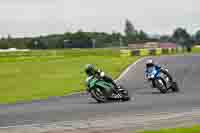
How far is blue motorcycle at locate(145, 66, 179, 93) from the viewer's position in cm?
2303

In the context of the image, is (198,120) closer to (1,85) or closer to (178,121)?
(178,121)

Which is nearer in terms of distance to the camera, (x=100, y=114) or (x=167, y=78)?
(x=100, y=114)

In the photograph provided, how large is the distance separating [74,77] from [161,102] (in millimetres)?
17626

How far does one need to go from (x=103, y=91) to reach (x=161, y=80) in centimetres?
402

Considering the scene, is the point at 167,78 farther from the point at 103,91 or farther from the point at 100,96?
the point at 100,96

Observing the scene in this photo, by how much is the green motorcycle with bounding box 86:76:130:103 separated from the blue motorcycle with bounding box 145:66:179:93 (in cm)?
348

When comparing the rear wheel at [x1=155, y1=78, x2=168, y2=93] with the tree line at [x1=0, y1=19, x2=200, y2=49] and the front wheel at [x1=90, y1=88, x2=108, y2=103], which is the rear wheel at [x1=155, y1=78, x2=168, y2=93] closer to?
the front wheel at [x1=90, y1=88, x2=108, y2=103]

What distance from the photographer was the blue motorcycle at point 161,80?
23031 millimetres

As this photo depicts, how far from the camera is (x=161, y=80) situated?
76.0 feet

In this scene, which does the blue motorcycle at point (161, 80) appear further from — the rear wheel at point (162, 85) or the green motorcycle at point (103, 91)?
the green motorcycle at point (103, 91)

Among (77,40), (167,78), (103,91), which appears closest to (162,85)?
(167,78)

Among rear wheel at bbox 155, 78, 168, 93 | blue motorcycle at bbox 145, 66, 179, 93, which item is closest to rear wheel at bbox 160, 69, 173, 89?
blue motorcycle at bbox 145, 66, 179, 93

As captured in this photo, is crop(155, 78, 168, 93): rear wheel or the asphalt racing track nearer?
the asphalt racing track

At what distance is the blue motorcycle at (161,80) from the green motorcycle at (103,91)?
3475 millimetres
